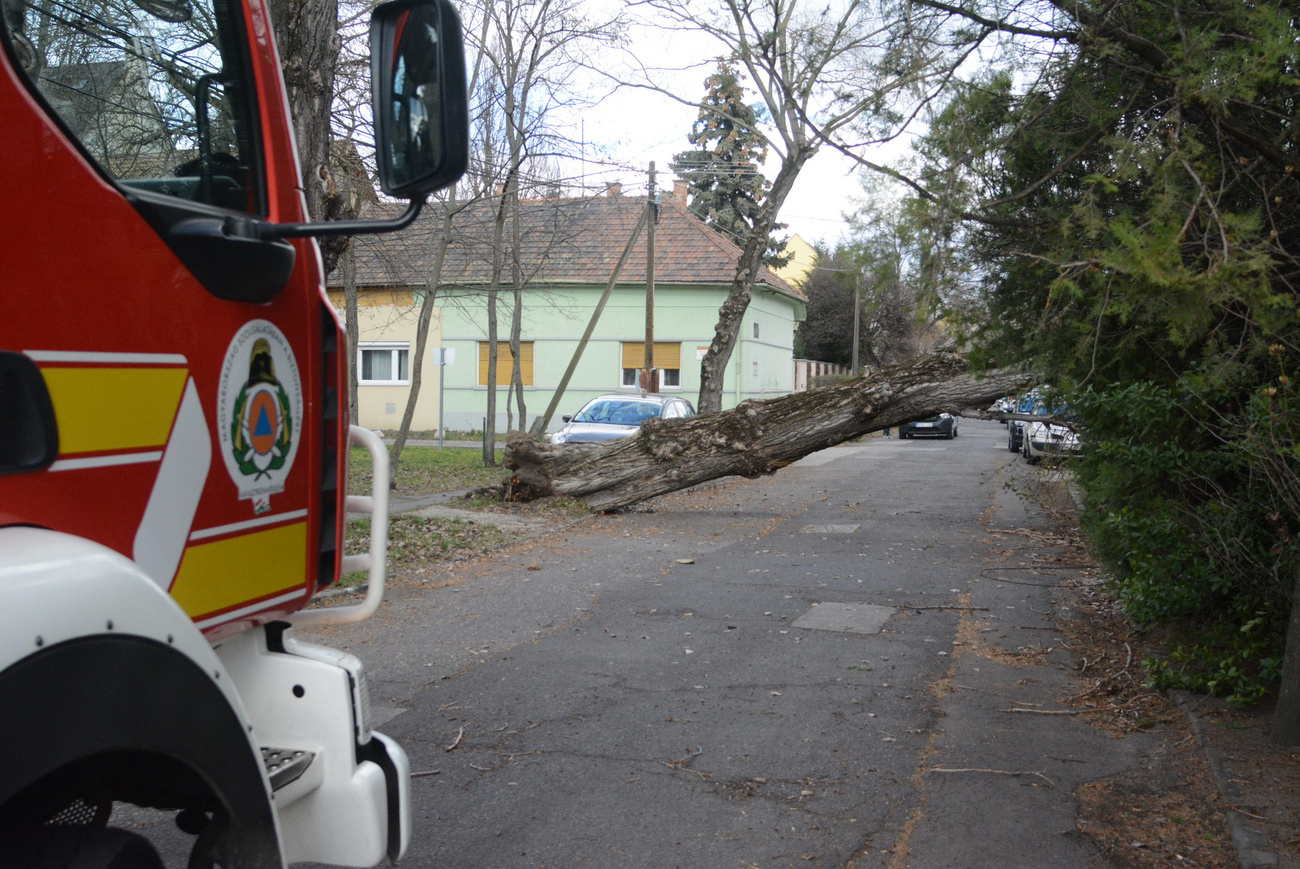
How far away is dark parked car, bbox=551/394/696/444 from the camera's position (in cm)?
1823

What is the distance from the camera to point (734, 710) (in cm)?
562

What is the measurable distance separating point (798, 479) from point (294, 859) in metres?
19.4

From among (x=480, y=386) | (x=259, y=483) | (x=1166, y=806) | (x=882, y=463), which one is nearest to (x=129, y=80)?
(x=259, y=483)

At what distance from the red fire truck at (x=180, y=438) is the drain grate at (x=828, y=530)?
34.5 ft

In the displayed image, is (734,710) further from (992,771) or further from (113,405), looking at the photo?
(113,405)

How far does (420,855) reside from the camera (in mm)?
3814

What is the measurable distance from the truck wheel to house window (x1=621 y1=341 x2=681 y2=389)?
29.8 meters

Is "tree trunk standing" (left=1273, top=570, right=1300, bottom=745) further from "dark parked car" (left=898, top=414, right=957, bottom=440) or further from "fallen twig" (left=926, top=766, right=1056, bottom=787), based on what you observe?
"dark parked car" (left=898, top=414, right=957, bottom=440)

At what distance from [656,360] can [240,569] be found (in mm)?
29886

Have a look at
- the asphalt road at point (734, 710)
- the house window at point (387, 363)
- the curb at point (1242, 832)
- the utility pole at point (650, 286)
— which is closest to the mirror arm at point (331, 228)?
the asphalt road at point (734, 710)

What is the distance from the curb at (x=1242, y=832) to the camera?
11.9ft

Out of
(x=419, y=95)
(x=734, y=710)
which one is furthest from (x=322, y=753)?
(x=734, y=710)

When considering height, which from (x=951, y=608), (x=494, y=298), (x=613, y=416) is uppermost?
(x=494, y=298)

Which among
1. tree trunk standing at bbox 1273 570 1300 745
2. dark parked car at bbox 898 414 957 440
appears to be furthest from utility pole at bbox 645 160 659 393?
tree trunk standing at bbox 1273 570 1300 745
